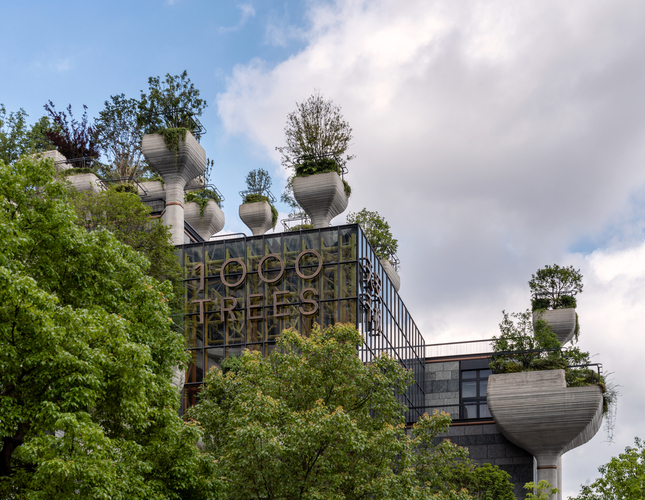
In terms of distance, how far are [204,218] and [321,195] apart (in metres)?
14.5

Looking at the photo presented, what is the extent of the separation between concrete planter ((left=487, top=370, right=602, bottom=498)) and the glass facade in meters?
6.53

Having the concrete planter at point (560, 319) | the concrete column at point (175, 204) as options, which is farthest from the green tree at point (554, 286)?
the concrete column at point (175, 204)

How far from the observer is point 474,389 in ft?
155

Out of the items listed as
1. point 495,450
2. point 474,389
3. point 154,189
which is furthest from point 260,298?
point 154,189

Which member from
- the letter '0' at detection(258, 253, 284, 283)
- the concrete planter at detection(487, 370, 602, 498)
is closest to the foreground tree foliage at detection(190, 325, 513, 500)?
the letter '0' at detection(258, 253, 284, 283)

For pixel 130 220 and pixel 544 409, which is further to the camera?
pixel 544 409

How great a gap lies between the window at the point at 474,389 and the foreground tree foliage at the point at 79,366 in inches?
1149

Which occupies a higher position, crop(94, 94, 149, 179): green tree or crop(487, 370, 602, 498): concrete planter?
crop(94, 94, 149, 179): green tree

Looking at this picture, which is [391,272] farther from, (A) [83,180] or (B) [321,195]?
(A) [83,180]

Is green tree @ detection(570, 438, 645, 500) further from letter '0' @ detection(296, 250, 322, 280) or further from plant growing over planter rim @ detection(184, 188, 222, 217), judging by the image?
plant growing over planter rim @ detection(184, 188, 222, 217)

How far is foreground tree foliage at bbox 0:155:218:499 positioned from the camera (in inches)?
623

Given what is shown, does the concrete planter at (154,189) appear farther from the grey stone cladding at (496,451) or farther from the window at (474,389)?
the grey stone cladding at (496,451)

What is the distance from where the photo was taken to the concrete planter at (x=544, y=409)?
3775cm

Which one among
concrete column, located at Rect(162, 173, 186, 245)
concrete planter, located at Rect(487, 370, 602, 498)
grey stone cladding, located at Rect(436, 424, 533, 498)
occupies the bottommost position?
grey stone cladding, located at Rect(436, 424, 533, 498)
